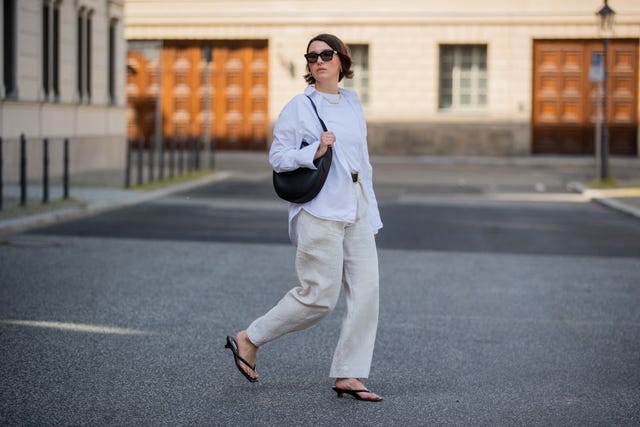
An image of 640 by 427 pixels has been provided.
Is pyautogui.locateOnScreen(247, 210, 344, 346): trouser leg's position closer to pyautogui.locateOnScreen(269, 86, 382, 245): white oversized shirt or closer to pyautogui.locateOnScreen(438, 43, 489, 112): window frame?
pyautogui.locateOnScreen(269, 86, 382, 245): white oversized shirt

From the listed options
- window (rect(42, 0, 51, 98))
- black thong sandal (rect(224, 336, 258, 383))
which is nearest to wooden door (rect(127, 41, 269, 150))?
window (rect(42, 0, 51, 98))

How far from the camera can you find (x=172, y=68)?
38.6 metres

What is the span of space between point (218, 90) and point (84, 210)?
22735mm

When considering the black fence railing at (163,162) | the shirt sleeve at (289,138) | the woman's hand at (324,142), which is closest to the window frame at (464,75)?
the black fence railing at (163,162)

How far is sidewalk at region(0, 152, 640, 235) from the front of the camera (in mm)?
15079

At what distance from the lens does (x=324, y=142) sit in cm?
552

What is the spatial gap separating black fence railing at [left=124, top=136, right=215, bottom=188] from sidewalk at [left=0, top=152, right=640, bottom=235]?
17.9 inches

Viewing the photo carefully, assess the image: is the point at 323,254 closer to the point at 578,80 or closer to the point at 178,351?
the point at 178,351

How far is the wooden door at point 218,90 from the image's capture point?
38.1 meters

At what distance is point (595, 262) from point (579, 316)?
3441 millimetres

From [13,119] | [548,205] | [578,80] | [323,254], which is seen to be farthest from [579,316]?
[578,80]

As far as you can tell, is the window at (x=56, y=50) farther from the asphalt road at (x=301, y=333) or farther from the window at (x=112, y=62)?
the asphalt road at (x=301, y=333)

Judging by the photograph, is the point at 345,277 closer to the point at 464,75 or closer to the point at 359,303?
the point at 359,303

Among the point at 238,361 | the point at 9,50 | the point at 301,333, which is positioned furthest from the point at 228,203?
the point at 238,361
